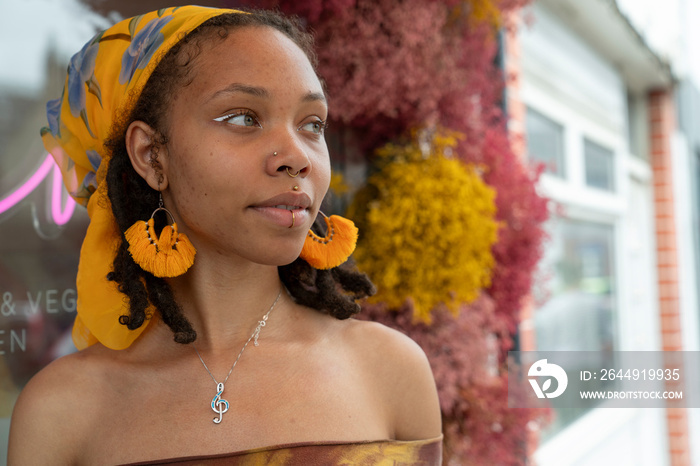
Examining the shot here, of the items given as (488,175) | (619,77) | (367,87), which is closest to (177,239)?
(367,87)

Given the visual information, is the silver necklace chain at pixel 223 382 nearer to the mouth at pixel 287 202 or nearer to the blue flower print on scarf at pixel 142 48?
the mouth at pixel 287 202

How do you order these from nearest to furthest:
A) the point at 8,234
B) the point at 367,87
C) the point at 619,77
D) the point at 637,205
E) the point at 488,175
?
the point at 8,234, the point at 367,87, the point at 488,175, the point at 619,77, the point at 637,205

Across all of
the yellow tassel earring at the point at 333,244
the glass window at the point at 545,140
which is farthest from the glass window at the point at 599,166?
the yellow tassel earring at the point at 333,244

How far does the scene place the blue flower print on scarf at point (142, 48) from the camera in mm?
1422

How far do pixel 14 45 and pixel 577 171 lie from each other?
15.8ft

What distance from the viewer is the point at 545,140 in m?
5.32

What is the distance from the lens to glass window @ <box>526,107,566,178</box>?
4.98 m

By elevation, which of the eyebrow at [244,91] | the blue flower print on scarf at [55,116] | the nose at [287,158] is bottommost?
the nose at [287,158]

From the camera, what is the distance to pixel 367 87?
2.57 meters

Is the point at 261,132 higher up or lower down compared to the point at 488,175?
lower down

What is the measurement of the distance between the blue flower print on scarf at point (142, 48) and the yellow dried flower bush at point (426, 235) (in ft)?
4.61

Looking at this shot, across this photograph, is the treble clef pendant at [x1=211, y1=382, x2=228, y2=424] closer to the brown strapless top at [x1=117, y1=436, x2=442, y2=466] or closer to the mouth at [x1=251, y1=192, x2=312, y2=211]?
the brown strapless top at [x1=117, y1=436, x2=442, y2=466]

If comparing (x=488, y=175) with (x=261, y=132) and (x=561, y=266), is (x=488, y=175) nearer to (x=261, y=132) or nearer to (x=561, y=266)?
(x=261, y=132)

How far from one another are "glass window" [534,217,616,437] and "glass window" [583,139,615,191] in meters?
0.42
